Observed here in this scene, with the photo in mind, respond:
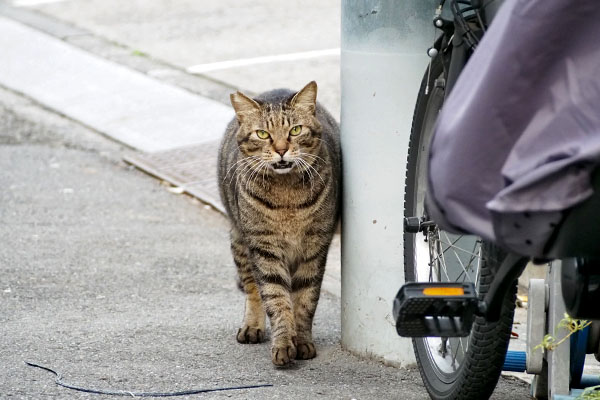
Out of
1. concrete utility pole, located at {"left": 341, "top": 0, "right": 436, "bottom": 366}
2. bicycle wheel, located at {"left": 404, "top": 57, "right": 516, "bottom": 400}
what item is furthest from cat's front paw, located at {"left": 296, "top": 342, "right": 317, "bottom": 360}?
bicycle wheel, located at {"left": 404, "top": 57, "right": 516, "bottom": 400}

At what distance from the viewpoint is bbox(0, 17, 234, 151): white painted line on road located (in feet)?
27.0

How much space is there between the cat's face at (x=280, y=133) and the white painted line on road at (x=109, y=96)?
3595mm

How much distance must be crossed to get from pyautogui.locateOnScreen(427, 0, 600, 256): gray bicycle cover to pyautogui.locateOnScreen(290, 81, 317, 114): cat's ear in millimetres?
2218

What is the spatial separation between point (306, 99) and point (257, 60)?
5.70m

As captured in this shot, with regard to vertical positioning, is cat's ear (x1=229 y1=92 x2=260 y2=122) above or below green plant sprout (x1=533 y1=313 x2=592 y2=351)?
above

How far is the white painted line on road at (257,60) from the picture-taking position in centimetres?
981

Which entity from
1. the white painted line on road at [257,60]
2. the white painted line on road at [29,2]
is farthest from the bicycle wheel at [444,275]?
the white painted line on road at [29,2]

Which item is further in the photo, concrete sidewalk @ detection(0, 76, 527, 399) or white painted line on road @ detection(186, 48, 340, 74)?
white painted line on road @ detection(186, 48, 340, 74)

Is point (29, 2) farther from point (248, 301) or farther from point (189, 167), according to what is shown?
point (248, 301)

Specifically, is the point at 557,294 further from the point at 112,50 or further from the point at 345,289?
the point at 112,50

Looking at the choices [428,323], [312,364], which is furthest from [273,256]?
[428,323]

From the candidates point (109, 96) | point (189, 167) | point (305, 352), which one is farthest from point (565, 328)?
point (109, 96)

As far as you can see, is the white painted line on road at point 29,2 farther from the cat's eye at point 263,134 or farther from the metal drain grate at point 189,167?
the cat's eye at point 263,134

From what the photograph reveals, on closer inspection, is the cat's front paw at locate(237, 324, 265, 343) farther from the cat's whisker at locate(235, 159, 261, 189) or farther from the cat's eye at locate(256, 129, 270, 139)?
the cat's eye at locate(256, 129, 270, 139)
